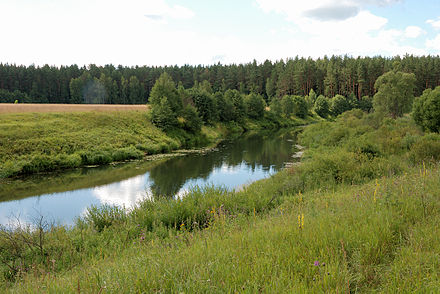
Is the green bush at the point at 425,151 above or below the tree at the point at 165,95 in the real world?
below

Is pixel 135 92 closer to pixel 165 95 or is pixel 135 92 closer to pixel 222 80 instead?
pixel 222 80

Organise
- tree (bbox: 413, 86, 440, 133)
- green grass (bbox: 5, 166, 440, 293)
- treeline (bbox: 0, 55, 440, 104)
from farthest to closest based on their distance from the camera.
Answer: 1. treeline (bbox: 0, 55, 440, 104)
2. tree (bbox: 413, 86, 440, 133)
3. green grass (bbox: 5, 166, 440, 293)

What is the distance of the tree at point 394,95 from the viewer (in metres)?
44.8

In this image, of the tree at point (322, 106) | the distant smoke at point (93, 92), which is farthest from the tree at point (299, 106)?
the distant smoke at point (93, 92)

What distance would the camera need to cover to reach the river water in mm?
15008

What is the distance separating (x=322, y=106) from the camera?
87.9m

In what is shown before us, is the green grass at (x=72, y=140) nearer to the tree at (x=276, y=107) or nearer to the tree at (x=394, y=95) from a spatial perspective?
the tree at (x=394, y=95)

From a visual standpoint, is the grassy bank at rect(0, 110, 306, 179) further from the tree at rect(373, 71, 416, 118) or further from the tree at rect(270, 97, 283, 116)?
the tree at rect(270, 97, 283, 116)

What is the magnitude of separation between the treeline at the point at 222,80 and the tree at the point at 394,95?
4395cm

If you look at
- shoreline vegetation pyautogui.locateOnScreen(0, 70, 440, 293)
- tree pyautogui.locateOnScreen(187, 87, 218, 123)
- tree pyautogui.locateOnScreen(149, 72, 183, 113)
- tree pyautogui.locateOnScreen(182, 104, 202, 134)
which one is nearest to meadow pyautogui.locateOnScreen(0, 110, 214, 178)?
tree pyautogui.locateOnScreen(149, 72, 183, 113)

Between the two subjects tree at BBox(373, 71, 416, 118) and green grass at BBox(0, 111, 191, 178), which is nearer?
green grass at BBox(0, 111, 191, 178)

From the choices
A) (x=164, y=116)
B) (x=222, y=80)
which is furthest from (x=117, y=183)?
(x=222, y=80)

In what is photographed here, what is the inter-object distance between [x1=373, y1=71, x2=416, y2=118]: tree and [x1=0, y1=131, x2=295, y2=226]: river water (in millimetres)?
26555

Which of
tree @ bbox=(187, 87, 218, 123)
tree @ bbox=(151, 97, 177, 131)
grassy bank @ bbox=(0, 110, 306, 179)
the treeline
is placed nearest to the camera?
grassy bank @ bbox=(0, 110, 306, 179)
